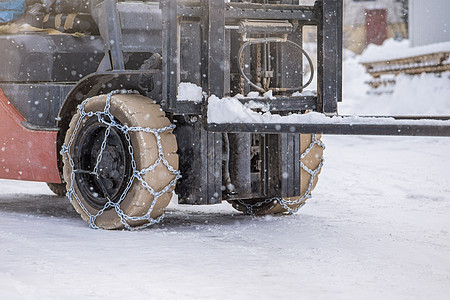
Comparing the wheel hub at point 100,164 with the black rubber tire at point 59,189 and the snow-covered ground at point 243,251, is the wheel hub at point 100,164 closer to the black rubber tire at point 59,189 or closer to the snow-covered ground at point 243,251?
the snow-covered ground at point 243,251

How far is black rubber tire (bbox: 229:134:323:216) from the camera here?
584cm

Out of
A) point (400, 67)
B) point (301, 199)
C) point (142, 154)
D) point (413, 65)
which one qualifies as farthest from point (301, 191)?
point (400, 67)

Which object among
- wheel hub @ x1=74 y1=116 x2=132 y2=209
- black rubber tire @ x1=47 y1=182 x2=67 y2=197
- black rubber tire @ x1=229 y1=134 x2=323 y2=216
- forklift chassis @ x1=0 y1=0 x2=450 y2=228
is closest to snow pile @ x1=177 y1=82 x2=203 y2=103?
forklift chassis @ x1=0 y1=0 x2=450 y2=228

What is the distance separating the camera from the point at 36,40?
6051 mm

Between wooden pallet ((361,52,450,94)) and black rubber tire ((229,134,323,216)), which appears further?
wooden pallet ((361,52,450,94))

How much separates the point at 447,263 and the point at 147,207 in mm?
1954

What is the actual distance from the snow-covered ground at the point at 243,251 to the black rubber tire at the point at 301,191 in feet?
0.37

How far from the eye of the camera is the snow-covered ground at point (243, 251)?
11.8ft

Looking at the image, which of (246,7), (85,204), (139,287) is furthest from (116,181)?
(139,287)

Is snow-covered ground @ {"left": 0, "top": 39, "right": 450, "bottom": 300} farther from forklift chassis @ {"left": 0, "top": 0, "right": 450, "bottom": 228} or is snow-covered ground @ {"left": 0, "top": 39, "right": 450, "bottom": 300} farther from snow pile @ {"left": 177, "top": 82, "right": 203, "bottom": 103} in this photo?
snow pile @ {"left": 177, "top": 82, "right": 203, "bottom": 103}

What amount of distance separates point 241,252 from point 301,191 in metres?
1.50

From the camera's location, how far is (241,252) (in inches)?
176

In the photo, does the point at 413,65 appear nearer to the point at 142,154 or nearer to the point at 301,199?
the point at 301,199

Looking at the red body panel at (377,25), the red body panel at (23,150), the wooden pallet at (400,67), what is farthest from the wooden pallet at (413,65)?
the red body panel at (377,25)
